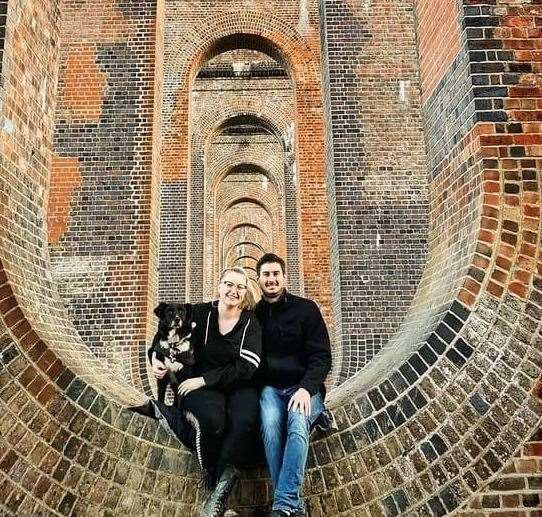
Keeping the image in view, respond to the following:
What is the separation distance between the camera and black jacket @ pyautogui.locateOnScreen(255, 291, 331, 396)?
2.67 meters

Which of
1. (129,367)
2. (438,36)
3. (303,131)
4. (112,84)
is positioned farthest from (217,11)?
(438,36)

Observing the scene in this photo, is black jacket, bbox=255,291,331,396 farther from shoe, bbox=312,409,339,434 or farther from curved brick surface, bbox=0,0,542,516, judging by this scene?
curved brick surface, bbox=0,0,542,516

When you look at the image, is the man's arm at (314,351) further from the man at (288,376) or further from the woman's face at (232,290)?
the woman's face at (232,290)

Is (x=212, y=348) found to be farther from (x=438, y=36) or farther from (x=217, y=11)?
(x=217, y=11)

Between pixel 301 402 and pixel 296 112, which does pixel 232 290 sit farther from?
pixel 296 112

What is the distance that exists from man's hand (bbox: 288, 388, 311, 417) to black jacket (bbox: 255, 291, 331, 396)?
0.32ft

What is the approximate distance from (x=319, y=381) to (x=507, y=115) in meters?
1.82

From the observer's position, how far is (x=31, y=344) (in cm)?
283

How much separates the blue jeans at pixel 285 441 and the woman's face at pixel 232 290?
433 mm

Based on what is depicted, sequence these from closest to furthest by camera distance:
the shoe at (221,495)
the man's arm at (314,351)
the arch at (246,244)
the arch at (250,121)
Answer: the shoe at (221,495) → the man's arm at (314,351) → the arch at (250,121) → the arch at (246,244)

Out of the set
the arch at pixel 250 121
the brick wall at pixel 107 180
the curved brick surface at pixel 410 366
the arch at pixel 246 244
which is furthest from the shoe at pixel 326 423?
the arch at pixel 246 244

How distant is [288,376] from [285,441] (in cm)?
30

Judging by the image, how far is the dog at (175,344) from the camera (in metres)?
2.61

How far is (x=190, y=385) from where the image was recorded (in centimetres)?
256
